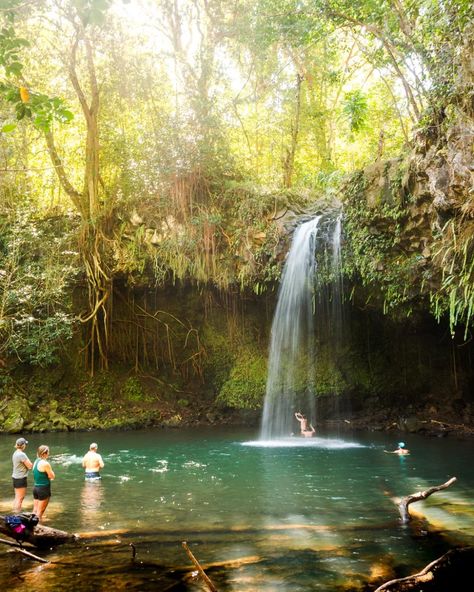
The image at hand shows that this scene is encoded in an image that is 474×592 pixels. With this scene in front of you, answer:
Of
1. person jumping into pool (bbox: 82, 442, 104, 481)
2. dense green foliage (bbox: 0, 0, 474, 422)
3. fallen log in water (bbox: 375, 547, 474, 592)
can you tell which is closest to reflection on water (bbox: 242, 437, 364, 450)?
dense green foliage (bbox: 0, 0, 474, 422)

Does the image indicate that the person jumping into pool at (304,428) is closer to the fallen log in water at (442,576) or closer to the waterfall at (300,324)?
the waterfall at (300,324)

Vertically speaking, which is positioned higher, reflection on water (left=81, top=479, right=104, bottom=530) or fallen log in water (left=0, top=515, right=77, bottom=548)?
fallen log in water (left=0, top=515, right=77, bottom=548)

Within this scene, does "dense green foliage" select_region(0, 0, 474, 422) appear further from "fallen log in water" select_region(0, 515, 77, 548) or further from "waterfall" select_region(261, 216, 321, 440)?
"fallen log in water" select_region(0, 515, 77, 548)

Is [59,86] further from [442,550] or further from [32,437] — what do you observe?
[442,550]

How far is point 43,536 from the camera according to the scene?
6.71 m

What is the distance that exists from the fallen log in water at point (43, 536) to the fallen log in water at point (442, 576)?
156 inches


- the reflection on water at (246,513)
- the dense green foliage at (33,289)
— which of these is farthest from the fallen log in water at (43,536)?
the dense green foliage at (33,289)

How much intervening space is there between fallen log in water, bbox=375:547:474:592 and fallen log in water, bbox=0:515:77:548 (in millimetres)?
3952

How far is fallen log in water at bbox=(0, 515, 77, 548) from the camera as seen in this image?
648 centimetres

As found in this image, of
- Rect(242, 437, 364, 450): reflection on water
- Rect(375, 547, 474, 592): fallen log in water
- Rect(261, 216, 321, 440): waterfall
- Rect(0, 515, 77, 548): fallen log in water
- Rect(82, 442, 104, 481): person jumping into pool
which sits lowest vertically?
Rect(375, 547, 474, 592): fallen log in water

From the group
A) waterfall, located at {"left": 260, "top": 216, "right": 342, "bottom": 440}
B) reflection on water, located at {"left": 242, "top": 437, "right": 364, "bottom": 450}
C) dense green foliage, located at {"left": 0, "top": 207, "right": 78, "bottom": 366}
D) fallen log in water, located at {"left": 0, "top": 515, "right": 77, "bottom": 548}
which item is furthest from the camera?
dense green foliage, located at {"left": 0, "top": 207, "right": 78, "bottom": 366}

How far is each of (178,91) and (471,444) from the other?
50.3ft

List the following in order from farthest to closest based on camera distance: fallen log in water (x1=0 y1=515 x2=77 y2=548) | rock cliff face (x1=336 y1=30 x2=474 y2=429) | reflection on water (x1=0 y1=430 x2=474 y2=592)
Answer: rock cliff face (x1=336 y1=30 x2=474 y2=429) < fallen log in water (x1=0 y1=515 x2=77 y2=548) < reflection on water (x1=0 y1=430 x2=474 y2=592)

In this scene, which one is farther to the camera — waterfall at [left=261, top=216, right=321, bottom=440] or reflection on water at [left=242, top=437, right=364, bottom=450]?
waterfall at [left=261, top=216, right=321, bottom=440]
